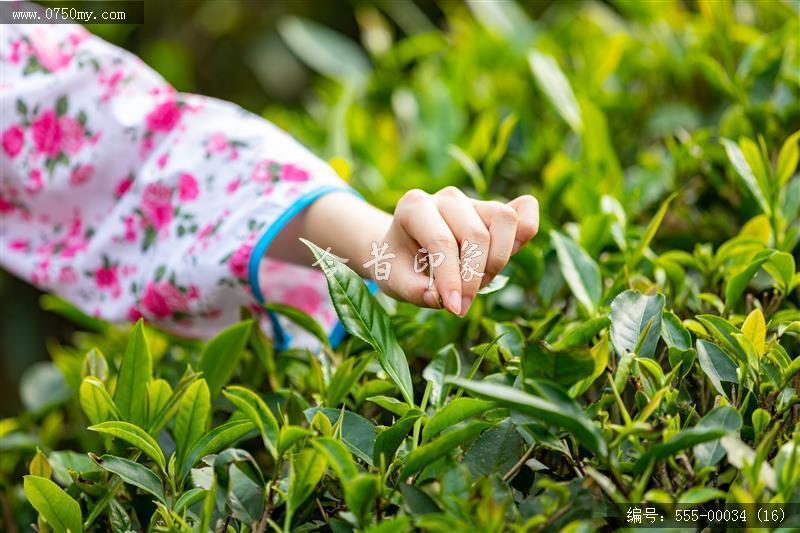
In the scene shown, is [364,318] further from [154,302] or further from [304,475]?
[154,302]

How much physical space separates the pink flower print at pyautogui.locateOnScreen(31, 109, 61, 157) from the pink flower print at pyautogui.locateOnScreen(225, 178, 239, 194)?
25 centimetres

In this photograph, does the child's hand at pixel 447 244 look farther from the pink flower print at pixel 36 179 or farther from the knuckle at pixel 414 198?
the pink flower print at pixel 36 179

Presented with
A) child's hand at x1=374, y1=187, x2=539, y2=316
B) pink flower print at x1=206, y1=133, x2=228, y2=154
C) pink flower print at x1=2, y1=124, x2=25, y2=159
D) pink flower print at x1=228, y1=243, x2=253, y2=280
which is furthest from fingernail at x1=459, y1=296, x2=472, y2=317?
pink flower print at x1=2, y1=124, x2=25, y2=159

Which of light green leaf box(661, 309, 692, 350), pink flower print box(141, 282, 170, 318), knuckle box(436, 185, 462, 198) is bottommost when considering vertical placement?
pink flower print box(141, 282, 170, 318)

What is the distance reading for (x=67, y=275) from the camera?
104 centimetres

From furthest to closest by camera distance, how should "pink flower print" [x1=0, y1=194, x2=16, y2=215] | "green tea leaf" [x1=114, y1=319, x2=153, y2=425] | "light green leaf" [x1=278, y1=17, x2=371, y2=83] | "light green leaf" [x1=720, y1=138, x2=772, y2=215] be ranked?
"light green leaf" [x1=278, y1=17, x2=371, y2=83], "pink flower print" [x1=0, y1=194, x2=16, y2=215], "light green leaf" [x1=720, y1=138, x2=772, y2=215], "green tea leaf" [x1=114, y1=319, x2=153, y2=425]

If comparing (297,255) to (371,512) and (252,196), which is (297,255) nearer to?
(252,196)

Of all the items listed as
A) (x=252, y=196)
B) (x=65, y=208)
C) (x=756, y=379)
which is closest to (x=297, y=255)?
(x=252, y=196)

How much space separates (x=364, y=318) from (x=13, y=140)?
62cm

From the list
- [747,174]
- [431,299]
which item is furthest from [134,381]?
[747,174]

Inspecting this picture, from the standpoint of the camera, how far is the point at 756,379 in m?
0.63

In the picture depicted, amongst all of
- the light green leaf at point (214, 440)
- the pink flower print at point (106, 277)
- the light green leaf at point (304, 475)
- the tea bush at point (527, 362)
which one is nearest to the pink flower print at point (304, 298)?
the tea bush at point (527, 362)

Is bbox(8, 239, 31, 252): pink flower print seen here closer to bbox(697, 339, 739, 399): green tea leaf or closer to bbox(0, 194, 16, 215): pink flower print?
bbox(0, 194, 16, 215): pink flower print

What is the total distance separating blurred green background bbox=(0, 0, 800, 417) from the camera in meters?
1.03
